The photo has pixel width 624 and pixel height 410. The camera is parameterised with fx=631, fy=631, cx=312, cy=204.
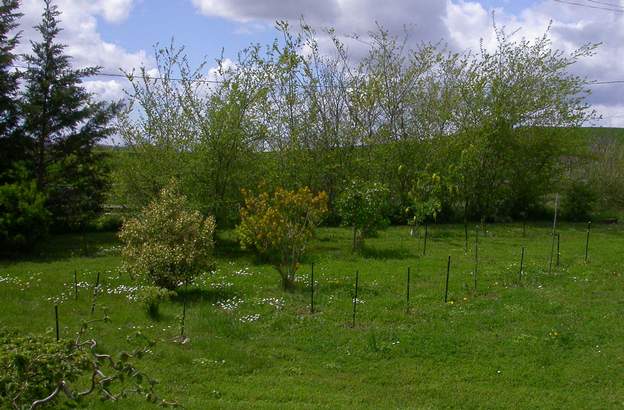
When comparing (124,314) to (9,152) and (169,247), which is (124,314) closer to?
(169,247)

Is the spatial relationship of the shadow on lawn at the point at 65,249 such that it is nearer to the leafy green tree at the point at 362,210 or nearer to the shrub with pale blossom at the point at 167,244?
the shrub with pale blossom at the point at 167,244

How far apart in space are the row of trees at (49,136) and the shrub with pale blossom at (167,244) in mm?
5434

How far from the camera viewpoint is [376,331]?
25.2 ft

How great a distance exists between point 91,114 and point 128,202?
288 centimetres

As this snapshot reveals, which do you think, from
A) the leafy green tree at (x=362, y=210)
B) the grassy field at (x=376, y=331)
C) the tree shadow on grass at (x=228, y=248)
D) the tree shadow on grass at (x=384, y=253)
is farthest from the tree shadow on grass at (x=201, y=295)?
the leafy green tree at (x=362, y=210)

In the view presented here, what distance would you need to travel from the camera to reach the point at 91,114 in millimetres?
16531

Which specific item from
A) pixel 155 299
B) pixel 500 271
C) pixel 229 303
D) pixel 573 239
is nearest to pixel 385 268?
pixel 500 271

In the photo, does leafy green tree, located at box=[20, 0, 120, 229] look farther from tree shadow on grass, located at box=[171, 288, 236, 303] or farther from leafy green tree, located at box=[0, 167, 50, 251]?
tree shadow on grass, located at box=[171, 288, 236, 303]

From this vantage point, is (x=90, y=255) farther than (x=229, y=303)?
Yes

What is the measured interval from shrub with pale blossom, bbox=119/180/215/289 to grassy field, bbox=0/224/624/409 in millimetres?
431

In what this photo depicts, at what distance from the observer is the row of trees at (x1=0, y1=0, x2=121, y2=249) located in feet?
50.0

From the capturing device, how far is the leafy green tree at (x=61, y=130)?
15.9 metres

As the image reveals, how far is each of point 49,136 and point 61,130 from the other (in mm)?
340

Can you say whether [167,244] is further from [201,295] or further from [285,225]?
[285,225]
